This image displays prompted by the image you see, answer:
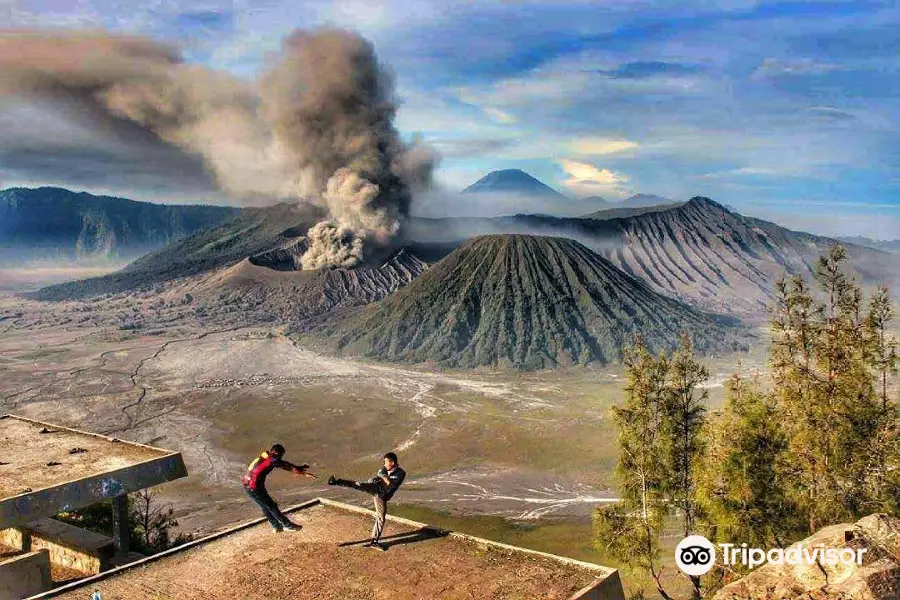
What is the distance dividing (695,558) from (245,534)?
8514 mm

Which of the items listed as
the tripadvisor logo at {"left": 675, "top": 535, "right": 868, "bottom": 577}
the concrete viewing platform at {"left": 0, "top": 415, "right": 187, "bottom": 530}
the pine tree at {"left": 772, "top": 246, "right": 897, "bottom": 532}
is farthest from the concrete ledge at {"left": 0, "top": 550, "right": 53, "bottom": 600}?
the pine tree at {"left": 772, "top": 246, "right": 897, "bottom": 532}

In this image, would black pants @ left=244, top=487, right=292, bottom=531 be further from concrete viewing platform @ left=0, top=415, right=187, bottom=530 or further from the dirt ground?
concrete viewing platform @ left=0, top=415, right=187, bottom=530

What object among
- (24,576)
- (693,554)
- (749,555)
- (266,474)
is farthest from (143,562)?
(749,555)

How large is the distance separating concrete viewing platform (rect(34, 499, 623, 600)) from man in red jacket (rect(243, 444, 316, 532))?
223 millimetres

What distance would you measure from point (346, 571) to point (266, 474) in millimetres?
2067

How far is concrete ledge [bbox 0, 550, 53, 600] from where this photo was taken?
13906 mm

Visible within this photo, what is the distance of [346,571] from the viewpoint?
11820mm

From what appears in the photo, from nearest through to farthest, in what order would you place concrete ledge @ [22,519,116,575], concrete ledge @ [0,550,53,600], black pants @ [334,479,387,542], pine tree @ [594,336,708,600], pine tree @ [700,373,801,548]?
black pants @ [334,479,387,542] → concrete ledge @ [0,550,53,600] → pine tree @ [700,373,801,548] → concrete ledge @ [22,519,116,575] → pine tree @ [594,336,708,600]

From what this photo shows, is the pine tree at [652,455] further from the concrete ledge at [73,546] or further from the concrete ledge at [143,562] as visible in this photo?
the concrete ledge at [73,546]

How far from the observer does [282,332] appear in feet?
299

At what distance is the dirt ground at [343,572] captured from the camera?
11.2m

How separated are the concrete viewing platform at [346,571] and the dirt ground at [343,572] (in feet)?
0.05

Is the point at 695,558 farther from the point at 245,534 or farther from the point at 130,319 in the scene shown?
the point at 130,319

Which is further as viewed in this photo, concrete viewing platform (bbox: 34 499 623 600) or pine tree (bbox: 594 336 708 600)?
pine tree (bbox: 594 336 708 600)
